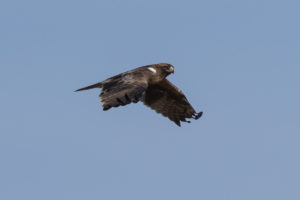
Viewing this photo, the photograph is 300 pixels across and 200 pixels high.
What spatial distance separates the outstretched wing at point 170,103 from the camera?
22.3 m

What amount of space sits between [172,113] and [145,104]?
735 millimetres

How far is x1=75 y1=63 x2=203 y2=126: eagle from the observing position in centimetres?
1680

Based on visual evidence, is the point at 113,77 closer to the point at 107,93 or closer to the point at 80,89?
the point at 80,89

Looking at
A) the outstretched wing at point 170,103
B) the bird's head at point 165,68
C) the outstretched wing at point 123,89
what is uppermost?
the bird's head at point 165,68

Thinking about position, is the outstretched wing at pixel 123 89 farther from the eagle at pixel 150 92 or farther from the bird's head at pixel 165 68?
the bird's head at pixel 165 68

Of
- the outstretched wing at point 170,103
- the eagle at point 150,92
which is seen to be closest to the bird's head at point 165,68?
the eagle at point 150,92

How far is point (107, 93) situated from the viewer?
674 inches

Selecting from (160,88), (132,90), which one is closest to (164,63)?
(160,88)

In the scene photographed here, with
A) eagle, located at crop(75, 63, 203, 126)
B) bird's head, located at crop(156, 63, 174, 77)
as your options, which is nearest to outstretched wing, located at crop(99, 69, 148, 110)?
eagle, located at crop(75, 63, 203, 126)

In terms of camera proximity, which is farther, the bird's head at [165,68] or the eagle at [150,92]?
the bird's head at [165,68]

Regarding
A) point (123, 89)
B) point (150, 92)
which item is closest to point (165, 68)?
point (150, 92)

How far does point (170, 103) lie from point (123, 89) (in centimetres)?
527

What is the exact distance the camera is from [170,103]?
73.7ft

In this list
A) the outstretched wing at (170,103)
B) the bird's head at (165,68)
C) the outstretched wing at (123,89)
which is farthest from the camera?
the outstretched wing at (170,103)
